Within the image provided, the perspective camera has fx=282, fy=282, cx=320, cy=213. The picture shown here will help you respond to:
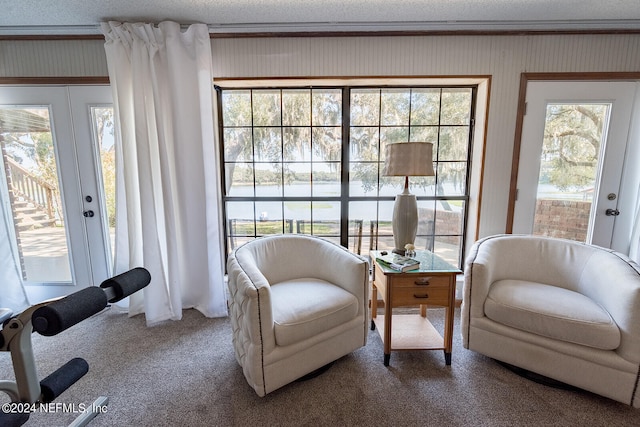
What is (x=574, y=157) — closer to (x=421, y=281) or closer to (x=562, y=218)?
(x=562, y=218)

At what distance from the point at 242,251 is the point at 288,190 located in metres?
0.97

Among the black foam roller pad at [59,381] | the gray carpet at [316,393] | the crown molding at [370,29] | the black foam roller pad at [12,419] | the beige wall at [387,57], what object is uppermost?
the crown molding at [370,29]

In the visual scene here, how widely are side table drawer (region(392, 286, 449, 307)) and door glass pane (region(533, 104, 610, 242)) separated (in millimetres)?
1415

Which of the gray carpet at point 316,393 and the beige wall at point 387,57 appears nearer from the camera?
the gray carpet at point 316,393

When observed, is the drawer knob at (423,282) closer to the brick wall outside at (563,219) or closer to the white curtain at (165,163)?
the brick wall outside at (563,219)

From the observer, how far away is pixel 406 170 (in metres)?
1.95

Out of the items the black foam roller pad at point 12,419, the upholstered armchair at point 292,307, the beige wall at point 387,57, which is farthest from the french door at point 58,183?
the black foam roller pad at point 12,419

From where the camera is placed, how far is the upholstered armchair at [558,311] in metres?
1.46

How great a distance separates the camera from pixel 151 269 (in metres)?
2.25

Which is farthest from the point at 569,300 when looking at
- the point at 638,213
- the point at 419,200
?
the point at 638,213

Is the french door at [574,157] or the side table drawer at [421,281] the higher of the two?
the french door at [574,157]

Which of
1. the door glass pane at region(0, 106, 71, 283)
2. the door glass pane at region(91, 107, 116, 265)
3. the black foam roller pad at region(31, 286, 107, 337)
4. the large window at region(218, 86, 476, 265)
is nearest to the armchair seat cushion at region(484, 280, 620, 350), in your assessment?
the large window at region(218, 86, 476, 265)

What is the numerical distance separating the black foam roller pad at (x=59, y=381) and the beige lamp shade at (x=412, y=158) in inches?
78.7

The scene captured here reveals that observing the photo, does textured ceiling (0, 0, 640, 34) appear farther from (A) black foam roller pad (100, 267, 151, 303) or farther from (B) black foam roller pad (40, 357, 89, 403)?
(B) black foam roller pad (40, 357, 89, 403)
